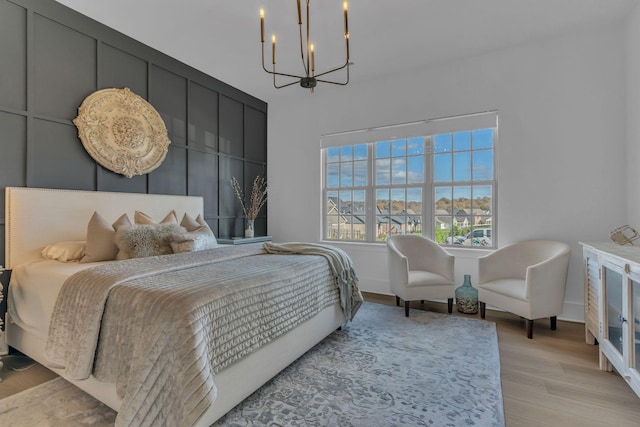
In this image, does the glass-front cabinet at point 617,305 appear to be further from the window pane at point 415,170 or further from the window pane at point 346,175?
the window pane at point 346,175

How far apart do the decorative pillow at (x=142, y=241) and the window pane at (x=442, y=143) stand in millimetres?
3220

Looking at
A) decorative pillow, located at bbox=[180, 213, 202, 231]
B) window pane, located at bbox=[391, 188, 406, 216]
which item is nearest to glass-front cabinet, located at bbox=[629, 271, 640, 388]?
window pane, located at bbox=[391, 188, 406, 216]

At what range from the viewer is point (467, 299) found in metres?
3.36

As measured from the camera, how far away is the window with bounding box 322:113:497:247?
368 centimetres

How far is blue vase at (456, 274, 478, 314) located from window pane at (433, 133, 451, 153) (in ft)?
5.20

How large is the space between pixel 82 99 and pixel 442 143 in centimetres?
391

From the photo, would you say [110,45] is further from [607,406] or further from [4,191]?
[607,406]

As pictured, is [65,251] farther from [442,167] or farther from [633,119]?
[633,119]

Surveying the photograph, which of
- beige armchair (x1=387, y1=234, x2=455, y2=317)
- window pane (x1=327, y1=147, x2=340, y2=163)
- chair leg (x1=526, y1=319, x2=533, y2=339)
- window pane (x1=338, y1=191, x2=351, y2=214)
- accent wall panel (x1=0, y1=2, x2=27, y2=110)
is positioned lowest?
chair leg (x1=526, y1=319, x2=533, y2=339)

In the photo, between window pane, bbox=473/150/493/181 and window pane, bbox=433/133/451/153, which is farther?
window pane, bbox=433/133/451/153

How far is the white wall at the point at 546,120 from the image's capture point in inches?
118

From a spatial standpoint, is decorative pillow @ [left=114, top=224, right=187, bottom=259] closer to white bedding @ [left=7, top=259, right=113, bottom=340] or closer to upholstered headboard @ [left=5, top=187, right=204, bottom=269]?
white bedding @ [left=7, top=259, right=113, bottom=340]

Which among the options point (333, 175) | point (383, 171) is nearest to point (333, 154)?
point (333, 175)

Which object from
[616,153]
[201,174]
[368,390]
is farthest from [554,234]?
[201,174]
